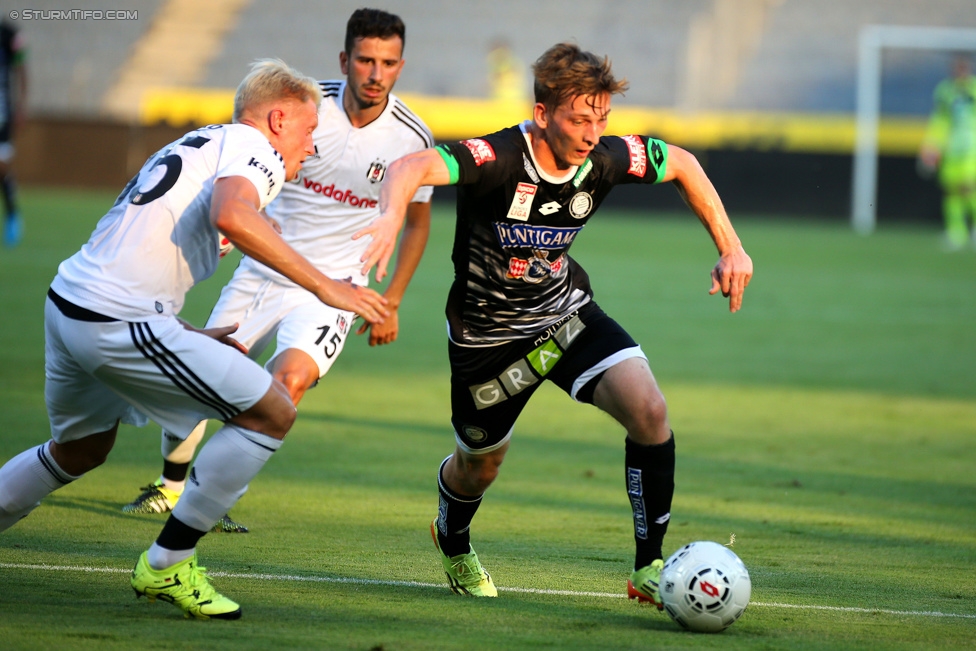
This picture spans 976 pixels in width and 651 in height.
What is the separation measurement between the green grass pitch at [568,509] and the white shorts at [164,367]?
2.40 ft

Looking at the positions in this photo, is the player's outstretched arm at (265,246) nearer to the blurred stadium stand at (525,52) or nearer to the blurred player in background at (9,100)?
the blurred player in background at (9,100)

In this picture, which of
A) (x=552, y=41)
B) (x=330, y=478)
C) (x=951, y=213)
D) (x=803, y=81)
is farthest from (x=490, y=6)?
(x=330, y=478)

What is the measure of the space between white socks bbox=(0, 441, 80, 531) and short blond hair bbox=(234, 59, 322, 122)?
149 centimetres

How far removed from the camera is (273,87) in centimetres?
450

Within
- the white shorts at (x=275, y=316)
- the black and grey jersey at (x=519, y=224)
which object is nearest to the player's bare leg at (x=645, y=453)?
the black and grey jersey at (x=519, y=224)

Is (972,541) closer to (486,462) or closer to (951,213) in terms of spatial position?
(486,462)

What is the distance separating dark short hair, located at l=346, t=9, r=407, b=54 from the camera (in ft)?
20.0

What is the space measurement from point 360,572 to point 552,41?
3239cm

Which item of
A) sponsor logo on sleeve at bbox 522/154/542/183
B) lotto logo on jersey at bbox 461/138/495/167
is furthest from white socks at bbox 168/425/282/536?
sponsor logo on sleeve at bbox 522/154/542/183

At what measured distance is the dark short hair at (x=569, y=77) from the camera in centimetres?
464

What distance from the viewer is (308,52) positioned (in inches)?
1379

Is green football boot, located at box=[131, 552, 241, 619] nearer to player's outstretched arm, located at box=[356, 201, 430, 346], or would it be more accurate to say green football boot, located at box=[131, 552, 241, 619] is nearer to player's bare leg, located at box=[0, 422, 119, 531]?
player's bare leg, located at box=[0, 422, 119, 531]

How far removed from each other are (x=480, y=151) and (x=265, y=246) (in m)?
1.04

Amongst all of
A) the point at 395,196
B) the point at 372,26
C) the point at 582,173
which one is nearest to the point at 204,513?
the point at 395,196
